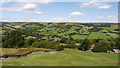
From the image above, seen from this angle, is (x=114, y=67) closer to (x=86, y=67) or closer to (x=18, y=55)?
(x=86, y=67)

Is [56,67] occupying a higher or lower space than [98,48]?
higher

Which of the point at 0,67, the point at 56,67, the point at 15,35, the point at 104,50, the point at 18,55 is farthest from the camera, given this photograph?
the point at 15,35

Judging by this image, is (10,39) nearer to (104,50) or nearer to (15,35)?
(15,35)

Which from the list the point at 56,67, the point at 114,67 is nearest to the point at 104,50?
the point at 114,67

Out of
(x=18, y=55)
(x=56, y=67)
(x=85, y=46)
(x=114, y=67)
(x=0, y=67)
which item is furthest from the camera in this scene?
(x=85, y=46)

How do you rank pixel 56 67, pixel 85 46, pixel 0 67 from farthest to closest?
pixel 85 46 < pixel 56 67 < pixel 0 67

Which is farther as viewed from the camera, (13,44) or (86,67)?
(13,44)

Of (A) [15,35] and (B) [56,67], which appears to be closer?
(B) [56,67]

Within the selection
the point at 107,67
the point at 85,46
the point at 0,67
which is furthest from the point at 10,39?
the point at 107,67

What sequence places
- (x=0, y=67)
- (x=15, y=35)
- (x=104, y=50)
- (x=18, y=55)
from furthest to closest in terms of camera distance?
(x=15, y=35), (x=104, y=50), (x=18, y=55), (x=0, y=67)
